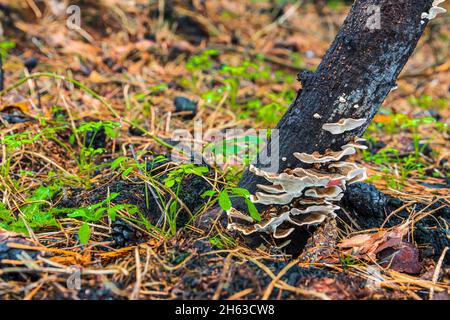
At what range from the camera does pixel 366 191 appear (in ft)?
8.85

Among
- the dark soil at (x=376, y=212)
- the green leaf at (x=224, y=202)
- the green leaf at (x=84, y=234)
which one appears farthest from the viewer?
the dark soil at (x=376, y=212)

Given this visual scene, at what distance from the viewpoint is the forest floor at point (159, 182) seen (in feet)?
6.61

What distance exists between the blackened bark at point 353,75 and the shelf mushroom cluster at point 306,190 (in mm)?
80

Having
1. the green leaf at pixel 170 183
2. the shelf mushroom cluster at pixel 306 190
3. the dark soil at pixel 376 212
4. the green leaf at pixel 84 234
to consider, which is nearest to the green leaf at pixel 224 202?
the shelf mushroom cluster at pixel 306 190

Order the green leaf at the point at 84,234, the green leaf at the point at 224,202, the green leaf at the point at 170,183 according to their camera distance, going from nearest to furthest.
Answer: the green leaf at the point at 84,234 → the green leaf at the point at 224,202 → the green leaf at the point at 170,183

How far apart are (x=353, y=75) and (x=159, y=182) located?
4.49 ft

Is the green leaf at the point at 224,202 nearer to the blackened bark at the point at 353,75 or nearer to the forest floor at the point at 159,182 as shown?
the forest floor at the point at 159,182

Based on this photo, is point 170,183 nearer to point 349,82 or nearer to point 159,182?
point 159,182

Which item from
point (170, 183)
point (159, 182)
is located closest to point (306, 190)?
point (170, 183)

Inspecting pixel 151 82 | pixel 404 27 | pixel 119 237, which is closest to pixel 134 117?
pixel 151 82

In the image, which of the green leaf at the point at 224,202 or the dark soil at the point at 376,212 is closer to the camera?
the green leaf at the point at 224,202

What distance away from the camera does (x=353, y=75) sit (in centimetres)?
222

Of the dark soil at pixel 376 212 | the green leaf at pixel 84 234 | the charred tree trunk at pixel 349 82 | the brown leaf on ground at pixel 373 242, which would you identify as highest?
the charred tree trunk at pixel 349 82

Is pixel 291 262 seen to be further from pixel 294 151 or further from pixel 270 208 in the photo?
pixel 294 151
